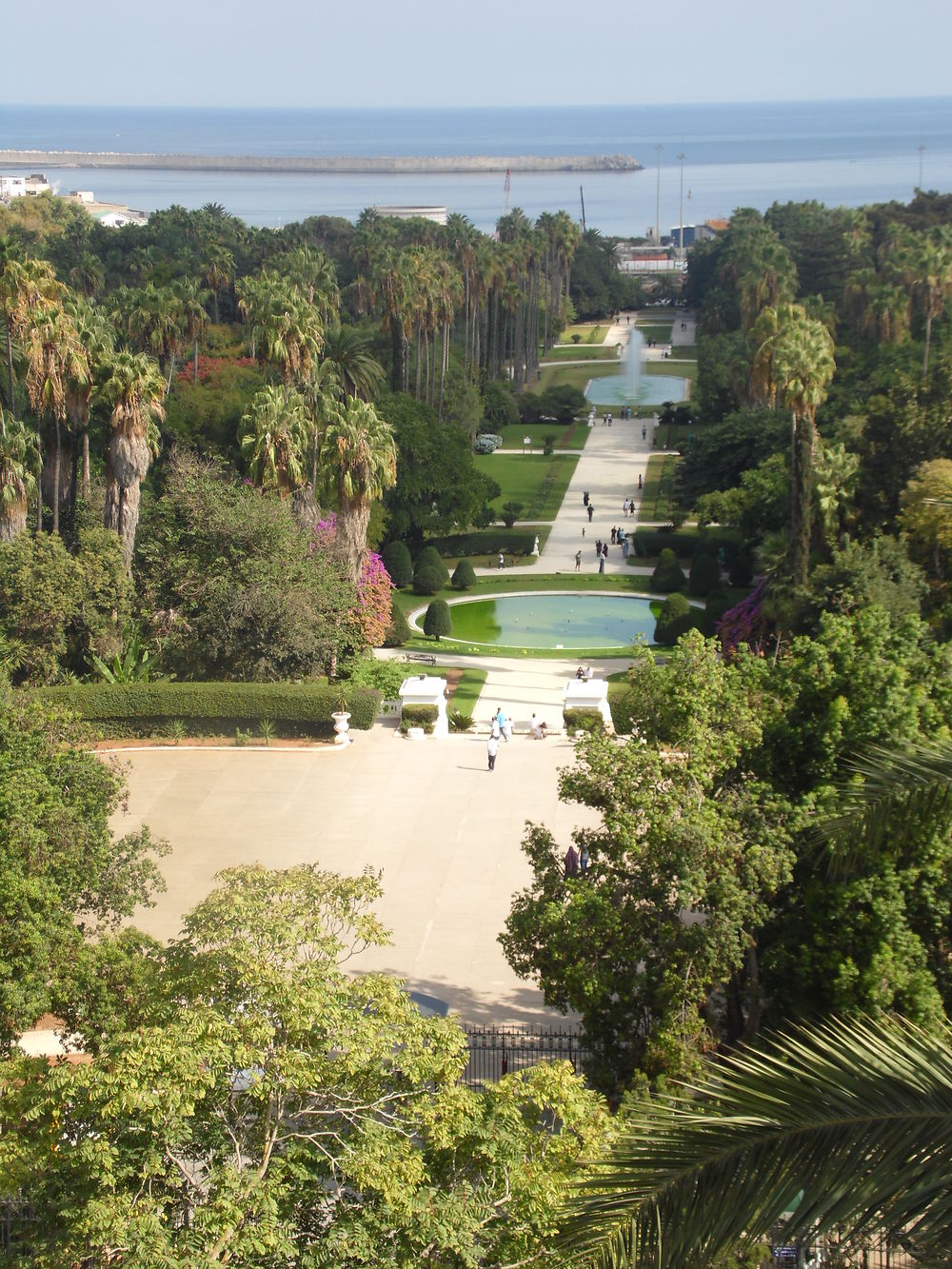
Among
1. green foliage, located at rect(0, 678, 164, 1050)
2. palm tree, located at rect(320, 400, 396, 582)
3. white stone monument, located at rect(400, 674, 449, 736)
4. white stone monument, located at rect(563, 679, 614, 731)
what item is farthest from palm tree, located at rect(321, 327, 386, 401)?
green foliage, located at rect(0, 678, 164, 1050)

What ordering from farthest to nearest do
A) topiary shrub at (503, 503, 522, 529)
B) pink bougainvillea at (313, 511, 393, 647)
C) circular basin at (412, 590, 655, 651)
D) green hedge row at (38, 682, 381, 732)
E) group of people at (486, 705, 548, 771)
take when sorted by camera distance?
topiary shrub at (503, 503, 522, 529), circular basin at (412, 590, 655, 651), pink bougainvillea at (313, 511, 393, 647), green hedge row at (38, 682, 381, 732), group of people at (486, 705, 548, 771)

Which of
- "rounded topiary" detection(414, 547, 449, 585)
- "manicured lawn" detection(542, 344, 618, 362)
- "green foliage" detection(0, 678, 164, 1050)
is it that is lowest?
"rounded topiary" detection(414, 547, 449, 585)

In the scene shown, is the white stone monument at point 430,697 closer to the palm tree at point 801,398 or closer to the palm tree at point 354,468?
the palm tree at point 354,468

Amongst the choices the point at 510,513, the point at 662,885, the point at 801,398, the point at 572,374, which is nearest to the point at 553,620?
the point at 801,398

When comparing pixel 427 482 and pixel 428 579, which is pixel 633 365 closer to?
pixel 427 482

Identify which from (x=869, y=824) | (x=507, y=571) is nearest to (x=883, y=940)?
(x=869, y=824)

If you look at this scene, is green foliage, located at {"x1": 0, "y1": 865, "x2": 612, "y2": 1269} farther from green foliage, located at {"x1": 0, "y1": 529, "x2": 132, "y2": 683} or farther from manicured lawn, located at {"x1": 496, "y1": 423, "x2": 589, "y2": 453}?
manicured lawn, located at {"x1": 496, "y1": 423, "x2": 589, "y2": 453}
